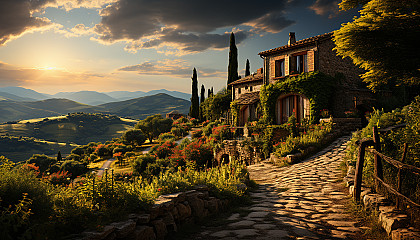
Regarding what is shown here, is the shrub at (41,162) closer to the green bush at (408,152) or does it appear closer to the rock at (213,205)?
the rock at (213,205)

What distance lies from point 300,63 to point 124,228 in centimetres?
1835

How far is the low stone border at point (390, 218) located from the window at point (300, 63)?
48.1 ft

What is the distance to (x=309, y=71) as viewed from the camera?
17.3 meters

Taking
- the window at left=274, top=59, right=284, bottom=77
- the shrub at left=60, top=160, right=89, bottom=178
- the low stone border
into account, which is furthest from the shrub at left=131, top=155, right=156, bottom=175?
the low stone border

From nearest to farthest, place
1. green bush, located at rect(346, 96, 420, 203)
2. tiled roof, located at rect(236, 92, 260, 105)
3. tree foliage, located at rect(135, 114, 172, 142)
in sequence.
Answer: green bush, located at rect(346, 96, 420, 203) → tiled roof, located at rect(236, 92, 260, 105) → tree foliage, located at rect(135, 114, 172, 142)

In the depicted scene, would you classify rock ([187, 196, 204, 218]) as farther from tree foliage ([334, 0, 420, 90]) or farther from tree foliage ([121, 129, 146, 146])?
tree foliage ([121, 129, 146, 146])

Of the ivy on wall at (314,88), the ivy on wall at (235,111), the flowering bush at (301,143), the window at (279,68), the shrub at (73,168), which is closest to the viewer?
the flowering bush at (301,143)

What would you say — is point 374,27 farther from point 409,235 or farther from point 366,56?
point 409,235

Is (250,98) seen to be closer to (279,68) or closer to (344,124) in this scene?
(279,68)

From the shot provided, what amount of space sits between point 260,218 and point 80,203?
10.7 feet

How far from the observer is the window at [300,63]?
17.8 metres

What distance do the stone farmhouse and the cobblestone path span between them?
31.7ft

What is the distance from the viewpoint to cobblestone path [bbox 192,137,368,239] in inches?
152

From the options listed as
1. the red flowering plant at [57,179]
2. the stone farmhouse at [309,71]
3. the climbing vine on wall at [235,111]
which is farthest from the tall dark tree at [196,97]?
the red flowering plant at [57,179]
